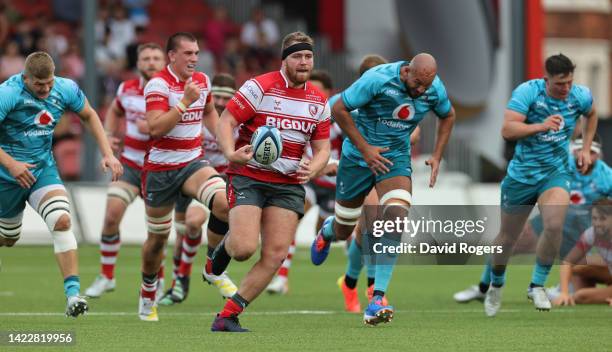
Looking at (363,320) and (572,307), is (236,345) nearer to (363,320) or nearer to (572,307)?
(363,320)

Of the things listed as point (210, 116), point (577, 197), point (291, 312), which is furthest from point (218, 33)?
point (291, 312)

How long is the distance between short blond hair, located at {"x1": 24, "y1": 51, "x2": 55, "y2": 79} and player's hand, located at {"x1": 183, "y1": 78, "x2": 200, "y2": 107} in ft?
3.72

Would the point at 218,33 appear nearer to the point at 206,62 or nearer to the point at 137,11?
the point at 206,62

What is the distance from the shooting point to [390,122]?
40.6 feet

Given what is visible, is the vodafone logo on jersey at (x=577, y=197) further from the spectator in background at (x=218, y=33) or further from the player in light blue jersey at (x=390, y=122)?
the spectator in background at (x=218, y=33)

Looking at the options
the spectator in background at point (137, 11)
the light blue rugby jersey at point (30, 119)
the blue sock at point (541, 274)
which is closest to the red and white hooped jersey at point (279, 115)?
the light blue rugby jersey at point (30, 119)

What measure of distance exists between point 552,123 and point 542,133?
0.29 m

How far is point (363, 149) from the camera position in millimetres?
12242

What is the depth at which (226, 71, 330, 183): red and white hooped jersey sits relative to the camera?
36.6 feet

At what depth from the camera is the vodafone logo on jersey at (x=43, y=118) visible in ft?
38.4

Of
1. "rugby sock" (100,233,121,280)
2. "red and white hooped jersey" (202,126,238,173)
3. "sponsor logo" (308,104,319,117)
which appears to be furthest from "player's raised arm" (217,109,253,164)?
"rugby sock" (100,233,121,280)

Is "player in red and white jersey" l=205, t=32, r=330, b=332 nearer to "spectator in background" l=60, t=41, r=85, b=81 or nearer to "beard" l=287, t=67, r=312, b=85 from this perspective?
"beard" l=287, t=67, r=312, b=85

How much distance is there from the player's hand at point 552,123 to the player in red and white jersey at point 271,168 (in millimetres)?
2254

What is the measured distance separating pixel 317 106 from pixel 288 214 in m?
0.86
